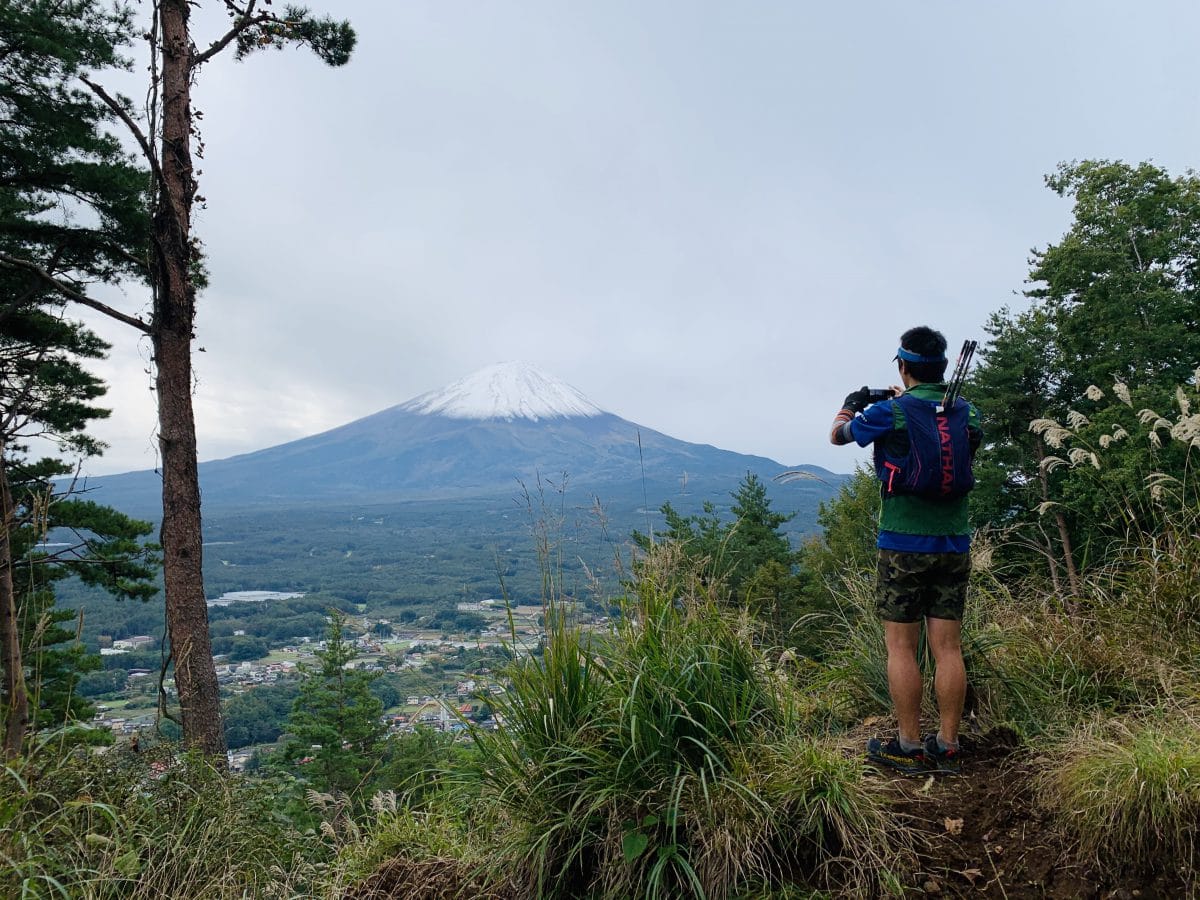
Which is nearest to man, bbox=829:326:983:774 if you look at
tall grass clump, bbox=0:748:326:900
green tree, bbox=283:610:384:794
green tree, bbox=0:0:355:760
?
tall grass clump, bbox=0:748:326:900

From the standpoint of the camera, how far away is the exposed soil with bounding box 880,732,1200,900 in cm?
233

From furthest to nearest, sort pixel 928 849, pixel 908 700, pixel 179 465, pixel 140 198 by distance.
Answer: pixel 140 198
pixel 179 465
pixel 908 700
pixel 928 849

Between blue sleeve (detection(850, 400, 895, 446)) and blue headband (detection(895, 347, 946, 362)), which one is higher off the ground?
blue headband (detection(895, 347, 946, 362))

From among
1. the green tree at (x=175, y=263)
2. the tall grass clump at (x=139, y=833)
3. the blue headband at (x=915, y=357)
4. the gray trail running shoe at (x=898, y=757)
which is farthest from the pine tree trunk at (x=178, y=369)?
the blue headband at (x=915, y=357)

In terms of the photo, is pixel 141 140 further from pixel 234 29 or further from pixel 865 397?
pixel 865 397

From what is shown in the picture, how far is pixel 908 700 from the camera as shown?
3119 mm

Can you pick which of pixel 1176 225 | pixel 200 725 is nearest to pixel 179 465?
pixel 200 725

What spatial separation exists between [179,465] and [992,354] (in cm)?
2566

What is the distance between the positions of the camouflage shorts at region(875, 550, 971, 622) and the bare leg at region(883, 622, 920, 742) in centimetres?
6

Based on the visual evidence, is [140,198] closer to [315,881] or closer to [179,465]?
[179,465]

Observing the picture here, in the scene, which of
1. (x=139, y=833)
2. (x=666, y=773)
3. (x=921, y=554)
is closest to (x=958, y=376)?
(x=921, y=554)

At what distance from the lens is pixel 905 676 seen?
312cm

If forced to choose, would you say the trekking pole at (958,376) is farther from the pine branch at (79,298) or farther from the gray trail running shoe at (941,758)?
the pine branch at (79,298)

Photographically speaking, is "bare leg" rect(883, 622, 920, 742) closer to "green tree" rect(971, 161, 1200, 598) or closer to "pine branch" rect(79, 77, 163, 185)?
"pine branch" rect(79, 77, 163, 185)
